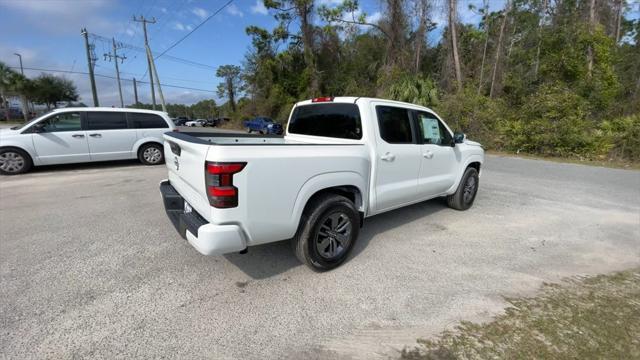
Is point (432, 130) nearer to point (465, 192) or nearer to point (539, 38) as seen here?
point (465, 192)

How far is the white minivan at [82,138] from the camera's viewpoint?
7.25 meters

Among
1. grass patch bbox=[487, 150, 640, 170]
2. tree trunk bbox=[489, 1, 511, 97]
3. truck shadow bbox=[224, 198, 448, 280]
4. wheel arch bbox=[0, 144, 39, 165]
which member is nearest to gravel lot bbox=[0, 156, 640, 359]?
truck shadow bbox=[224, 198, 448, 280]

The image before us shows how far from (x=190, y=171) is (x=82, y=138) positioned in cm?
717

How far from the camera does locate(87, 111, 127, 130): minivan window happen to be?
784cm

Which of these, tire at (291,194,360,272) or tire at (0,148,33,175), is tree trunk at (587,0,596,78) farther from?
tire at (0,148,33,175)

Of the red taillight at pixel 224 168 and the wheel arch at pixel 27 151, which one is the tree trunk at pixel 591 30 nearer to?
the red taillight at pixel 224 168

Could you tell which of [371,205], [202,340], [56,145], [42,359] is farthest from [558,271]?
[56,145]

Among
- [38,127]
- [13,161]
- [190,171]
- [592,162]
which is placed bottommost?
[592,162]

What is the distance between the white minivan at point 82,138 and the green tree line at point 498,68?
1334 centimetres

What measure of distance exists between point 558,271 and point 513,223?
5.13ft

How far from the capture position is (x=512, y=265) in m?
3.45

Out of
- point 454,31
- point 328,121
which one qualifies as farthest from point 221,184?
point 454,31

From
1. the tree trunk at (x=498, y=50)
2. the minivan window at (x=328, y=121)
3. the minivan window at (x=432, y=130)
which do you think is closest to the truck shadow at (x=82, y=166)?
the minivan window at (x=328, y=121)

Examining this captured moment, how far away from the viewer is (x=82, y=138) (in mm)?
7742
